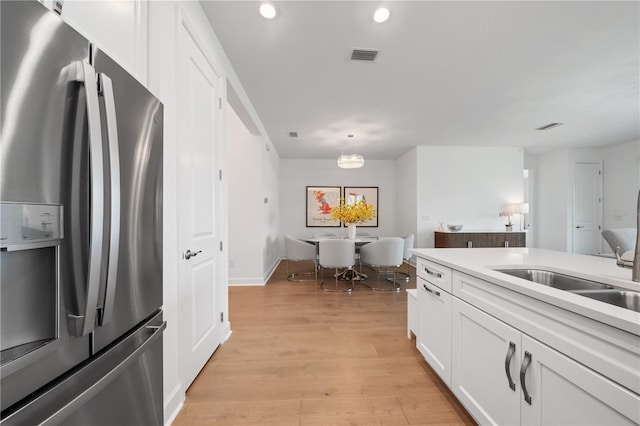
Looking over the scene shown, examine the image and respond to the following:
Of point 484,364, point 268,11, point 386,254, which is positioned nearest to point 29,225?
point 484,364

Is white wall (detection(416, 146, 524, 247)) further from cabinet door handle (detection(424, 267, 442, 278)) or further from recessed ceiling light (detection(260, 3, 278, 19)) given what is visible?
recessed ceiling light (detection(260, 3, 278, 19))

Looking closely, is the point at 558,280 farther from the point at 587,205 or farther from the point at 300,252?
the point at 587,205

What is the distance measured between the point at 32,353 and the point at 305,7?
237 cm

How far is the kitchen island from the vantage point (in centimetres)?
75

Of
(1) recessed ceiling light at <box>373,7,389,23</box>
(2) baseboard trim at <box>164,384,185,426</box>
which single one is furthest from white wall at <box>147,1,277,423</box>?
(1) recessed ceiling light at <box>373,7,389,23</box>

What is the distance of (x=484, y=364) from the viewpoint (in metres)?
1.28

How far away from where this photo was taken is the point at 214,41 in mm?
2230

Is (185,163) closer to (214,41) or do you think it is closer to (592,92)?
(214,41)

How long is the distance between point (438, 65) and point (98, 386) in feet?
11.1

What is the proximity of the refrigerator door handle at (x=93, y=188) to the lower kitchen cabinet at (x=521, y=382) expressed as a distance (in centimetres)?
143

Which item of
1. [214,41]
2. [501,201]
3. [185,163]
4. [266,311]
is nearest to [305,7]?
[214,41]

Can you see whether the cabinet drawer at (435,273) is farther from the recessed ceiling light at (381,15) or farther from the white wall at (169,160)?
the recessed ceiling light at (381,15)

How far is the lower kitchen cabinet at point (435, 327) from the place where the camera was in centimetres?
163

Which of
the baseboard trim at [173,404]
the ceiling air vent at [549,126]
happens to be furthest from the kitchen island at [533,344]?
the ceiling air vent at [549,126]
